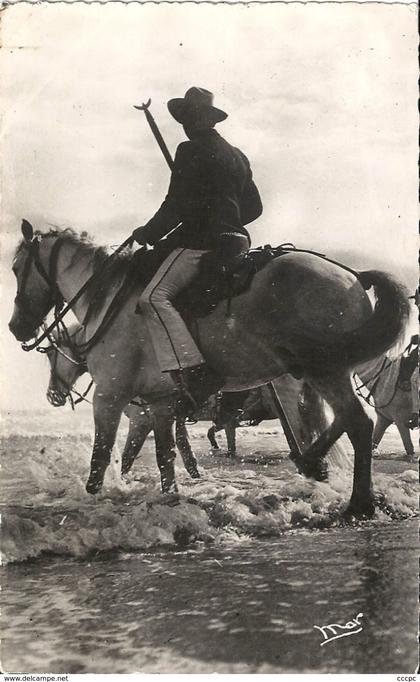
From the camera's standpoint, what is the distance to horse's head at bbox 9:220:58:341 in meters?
3.91

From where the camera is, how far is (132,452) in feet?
12.7

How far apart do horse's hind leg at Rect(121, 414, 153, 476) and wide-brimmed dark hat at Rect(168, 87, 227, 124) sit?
1.69m

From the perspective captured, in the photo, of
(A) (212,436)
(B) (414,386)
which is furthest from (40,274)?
(B) (414,386)

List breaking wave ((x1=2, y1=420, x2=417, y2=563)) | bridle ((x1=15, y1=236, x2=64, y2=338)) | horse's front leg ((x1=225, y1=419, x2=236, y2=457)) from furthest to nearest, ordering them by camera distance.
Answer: bridle ((x1=15, y1=236, x2=64, y2=338)) → horse's front leg ((x1=225, y1=419, x2=236, y2=457)) → breaking wave ((x1=2, y1=420, x2=417, y2=563))

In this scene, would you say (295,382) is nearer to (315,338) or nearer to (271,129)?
(315,338)

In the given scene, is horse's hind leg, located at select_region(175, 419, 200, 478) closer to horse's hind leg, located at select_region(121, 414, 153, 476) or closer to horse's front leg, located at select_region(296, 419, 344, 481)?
horse's hind leg, located at select_region(121, 414, 153, 476)

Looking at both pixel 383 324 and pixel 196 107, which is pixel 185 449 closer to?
pixel 383 324

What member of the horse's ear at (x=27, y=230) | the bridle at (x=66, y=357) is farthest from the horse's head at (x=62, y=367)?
the horse's ear at (x=27, y=230)

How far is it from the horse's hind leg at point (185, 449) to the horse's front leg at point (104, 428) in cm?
34

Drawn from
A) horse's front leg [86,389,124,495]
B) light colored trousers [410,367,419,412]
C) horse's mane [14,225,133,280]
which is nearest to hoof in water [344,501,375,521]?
light colored trousers [410,367,419,412]

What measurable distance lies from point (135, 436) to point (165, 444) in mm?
175

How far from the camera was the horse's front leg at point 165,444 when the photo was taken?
150 inches

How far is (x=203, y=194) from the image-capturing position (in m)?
3.82

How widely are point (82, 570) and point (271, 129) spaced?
2566 mm
